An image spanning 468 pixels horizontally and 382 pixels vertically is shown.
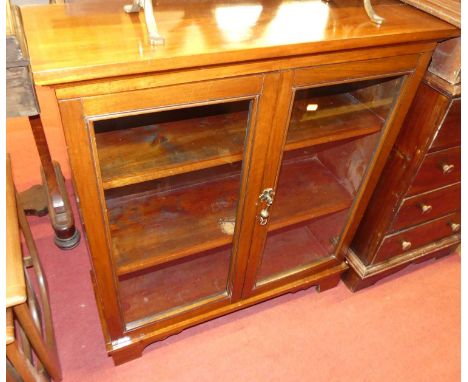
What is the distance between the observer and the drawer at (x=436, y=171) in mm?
1380

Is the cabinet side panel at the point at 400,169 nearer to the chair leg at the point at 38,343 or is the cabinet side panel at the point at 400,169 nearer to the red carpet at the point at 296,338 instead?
the red carpet at the point at 296,338

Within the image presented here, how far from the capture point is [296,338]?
5.23 ft

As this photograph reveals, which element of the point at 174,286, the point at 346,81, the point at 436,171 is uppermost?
the point at 346,81

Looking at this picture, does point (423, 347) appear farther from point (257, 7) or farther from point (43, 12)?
point (43, 12)

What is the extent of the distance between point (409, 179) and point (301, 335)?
29.0 inches

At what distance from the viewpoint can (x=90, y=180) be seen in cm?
91

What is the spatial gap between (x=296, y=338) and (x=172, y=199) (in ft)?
2.51

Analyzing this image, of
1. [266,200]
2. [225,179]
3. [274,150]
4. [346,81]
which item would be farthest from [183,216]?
[346,81]

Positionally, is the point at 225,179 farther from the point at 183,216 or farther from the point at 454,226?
the point at 454,226

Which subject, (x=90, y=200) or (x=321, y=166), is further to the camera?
(x=321, y=166)

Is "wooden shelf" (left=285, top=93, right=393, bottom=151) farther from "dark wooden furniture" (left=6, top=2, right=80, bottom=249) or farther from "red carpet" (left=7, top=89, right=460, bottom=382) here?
"red carpet" (left=7, top=89, right=460, bottom=382)

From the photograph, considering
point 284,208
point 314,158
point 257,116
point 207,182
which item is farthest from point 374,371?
point 257,116

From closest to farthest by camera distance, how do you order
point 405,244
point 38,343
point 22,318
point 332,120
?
point 22,318, point 38,343, point 332,120, point 405,244

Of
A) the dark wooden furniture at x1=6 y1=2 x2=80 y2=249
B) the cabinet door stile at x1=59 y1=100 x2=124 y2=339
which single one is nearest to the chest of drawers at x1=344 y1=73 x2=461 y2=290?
the cabinet door stile at x1=59 y1=100 x2=124 y2=339
